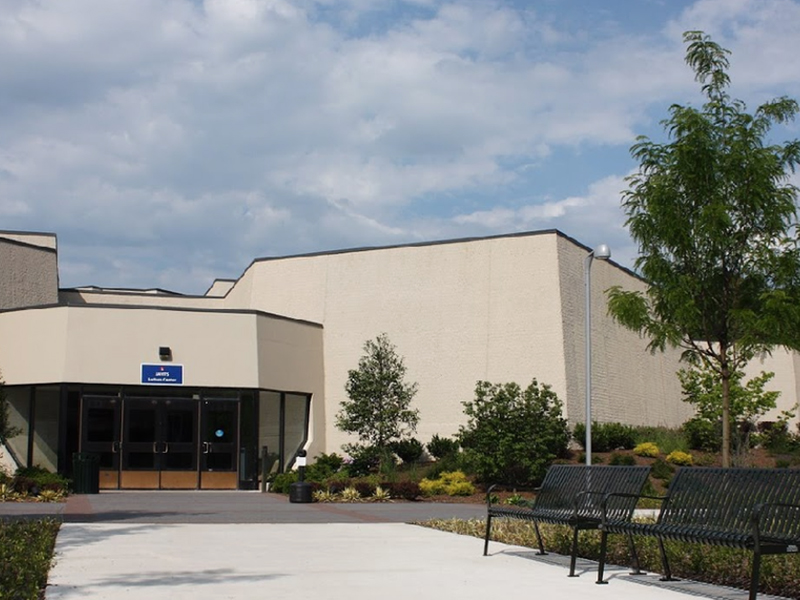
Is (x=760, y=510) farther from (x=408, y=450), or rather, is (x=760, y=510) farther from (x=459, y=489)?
(x=408, y=450)

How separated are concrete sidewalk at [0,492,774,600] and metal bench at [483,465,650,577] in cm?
50

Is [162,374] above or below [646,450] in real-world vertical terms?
above

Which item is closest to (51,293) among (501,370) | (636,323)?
(501,370)

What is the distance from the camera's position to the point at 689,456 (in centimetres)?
2950

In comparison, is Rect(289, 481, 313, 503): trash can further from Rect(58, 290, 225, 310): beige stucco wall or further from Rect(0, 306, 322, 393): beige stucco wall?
Rect(58, 290, 225, 310): beige stucco wall

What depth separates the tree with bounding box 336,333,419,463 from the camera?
2998 cm

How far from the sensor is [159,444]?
30.3m

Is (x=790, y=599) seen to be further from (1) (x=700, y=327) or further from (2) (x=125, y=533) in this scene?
(2) (x=125, y=533)

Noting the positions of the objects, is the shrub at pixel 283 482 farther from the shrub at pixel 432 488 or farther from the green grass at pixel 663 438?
the green grass at pixel 663 438

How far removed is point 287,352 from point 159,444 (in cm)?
531

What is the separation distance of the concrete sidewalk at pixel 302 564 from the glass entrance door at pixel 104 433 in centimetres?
1076

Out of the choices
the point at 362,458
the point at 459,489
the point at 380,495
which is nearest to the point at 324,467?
the point at 362,458

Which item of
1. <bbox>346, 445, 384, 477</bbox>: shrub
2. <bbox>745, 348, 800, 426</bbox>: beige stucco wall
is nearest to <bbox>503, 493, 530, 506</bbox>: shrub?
<bbox>346, 445, 384, 477</bbox>: shrub

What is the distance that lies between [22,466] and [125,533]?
16.9 m
